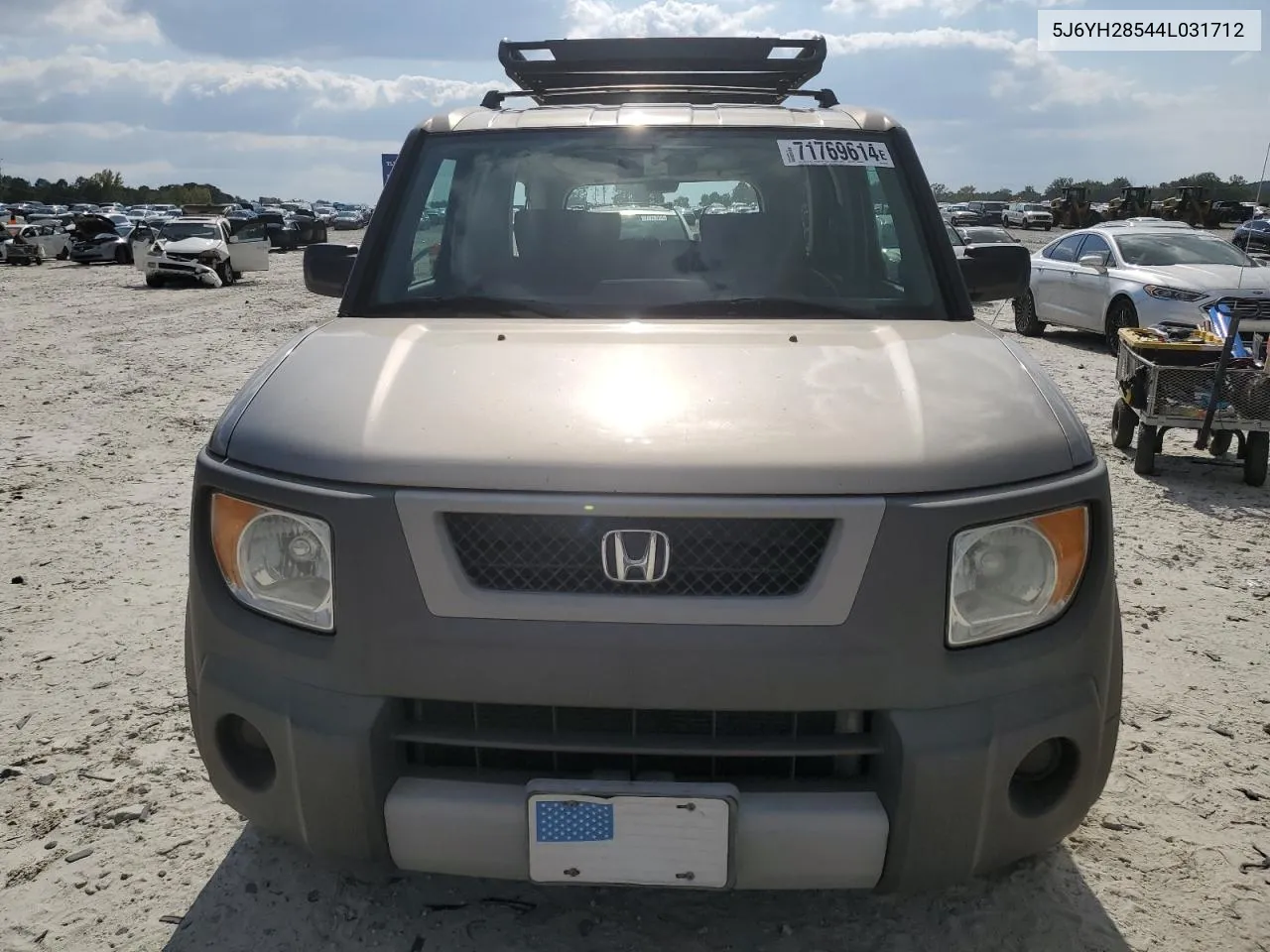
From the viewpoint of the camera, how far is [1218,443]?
24.8ft

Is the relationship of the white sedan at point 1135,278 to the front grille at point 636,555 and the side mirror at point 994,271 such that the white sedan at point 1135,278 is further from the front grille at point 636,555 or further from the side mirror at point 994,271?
the front grille at point 636,555

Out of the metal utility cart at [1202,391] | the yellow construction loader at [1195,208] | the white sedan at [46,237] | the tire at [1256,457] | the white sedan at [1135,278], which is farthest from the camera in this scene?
the yellow construction loader at [1195,208]

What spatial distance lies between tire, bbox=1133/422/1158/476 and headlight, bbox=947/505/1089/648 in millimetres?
5832

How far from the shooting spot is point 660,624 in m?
1.93

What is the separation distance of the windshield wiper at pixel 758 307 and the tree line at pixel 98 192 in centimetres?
9976

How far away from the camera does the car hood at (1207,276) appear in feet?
35.7

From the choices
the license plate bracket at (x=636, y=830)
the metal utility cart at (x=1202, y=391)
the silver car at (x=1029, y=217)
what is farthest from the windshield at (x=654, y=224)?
the silver car at (x=1029, y=217)

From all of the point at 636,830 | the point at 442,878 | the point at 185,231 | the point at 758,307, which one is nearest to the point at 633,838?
the point at 636,830

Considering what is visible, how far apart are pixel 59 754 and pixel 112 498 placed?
138 inches

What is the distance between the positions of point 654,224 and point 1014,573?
1.59 m

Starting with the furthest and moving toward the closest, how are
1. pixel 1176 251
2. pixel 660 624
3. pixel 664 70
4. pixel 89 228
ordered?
pixel 89 228, pixel 1176 251, pixel 664 70, pixel 660 624

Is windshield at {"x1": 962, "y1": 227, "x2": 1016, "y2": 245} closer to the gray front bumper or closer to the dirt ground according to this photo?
the dirt ground

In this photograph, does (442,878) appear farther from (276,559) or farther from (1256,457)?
(1256,457)

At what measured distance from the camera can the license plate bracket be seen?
194cm
